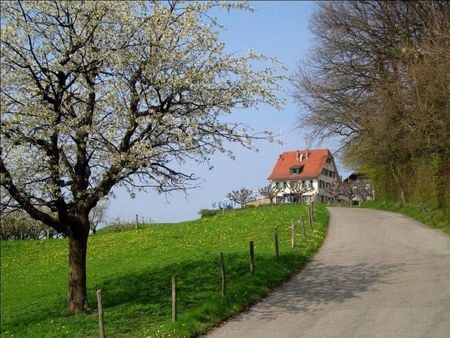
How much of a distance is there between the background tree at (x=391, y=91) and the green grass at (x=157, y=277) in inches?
271

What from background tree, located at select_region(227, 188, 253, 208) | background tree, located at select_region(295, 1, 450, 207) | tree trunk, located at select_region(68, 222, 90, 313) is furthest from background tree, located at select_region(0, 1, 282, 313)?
background tree, located at select_region(227, 188, 253, 208)

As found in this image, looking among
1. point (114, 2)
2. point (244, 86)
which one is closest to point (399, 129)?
point (244, 86)

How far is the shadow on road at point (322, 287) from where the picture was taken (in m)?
13.9

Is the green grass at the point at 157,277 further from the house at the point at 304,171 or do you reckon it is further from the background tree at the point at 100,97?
the house at the point at 304,171

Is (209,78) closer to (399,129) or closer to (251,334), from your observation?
(251,334)

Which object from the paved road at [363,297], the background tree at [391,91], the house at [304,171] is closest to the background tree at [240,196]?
the background tree at [391,91]

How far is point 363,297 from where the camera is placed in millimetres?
14273

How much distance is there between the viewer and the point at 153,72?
46.6ft

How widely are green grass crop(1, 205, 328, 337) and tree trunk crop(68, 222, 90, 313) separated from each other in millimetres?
468

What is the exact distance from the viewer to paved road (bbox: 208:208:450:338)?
11.4 m

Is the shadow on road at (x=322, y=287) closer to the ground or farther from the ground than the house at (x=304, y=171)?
closer to the ground

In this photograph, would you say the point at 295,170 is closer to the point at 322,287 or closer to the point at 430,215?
the point at 430,215

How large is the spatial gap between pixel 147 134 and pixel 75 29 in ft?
10.1

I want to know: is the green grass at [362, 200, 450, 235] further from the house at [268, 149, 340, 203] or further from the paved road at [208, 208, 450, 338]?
the house at [268, 149, 340, 203]
